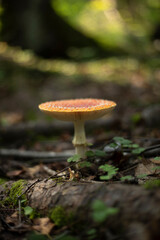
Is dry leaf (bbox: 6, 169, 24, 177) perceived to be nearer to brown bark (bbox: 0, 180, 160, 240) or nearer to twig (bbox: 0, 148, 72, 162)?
twig (bbox: 0, 148, 72, 162)

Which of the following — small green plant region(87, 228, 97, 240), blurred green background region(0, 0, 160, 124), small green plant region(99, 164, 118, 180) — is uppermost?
blurred green background region(0, 0, 160, 124)

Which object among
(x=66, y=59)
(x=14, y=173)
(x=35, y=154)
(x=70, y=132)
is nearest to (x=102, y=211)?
(x=14, y=173)

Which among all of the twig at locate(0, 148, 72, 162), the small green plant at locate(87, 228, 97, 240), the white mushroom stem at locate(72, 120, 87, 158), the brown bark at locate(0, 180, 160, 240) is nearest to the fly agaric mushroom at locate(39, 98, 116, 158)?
the white mushroom stem at locate(72, 120, 87, 158)

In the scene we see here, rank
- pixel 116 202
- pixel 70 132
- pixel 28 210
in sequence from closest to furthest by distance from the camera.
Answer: pixel 116 202
pixel 28 210
pixel 70 132

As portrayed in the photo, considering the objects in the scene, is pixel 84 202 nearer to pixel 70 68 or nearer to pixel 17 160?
pixel 17 160

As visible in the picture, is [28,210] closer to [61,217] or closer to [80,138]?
[61,217]

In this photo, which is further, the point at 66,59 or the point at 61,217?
the point at 66,59
